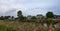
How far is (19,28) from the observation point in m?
8.61

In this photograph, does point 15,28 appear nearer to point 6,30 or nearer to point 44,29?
point 6,30

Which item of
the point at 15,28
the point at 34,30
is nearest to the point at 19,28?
the point at 15,28

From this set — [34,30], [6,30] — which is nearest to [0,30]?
[6,30]

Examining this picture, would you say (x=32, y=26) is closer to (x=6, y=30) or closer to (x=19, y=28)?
(x=19, y=28)

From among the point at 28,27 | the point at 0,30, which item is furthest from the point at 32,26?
the point at 0,30

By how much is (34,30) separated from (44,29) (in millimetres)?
615

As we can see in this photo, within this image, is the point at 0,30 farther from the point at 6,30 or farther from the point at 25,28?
the point at 25,28

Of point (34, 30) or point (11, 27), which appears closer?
point (34, 30)

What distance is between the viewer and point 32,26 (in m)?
8.93

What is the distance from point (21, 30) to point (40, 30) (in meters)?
0.85

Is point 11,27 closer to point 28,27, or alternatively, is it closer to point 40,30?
point 28,27

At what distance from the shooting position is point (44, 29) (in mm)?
8750

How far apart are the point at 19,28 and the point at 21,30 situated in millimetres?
349

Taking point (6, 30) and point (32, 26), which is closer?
point (6, 30)
